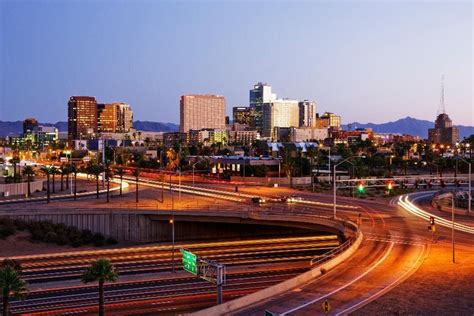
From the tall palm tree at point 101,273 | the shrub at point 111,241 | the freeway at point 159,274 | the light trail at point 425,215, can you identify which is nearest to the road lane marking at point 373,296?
the freeway at point 159,274

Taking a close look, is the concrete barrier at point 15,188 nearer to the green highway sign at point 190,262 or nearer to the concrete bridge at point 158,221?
the concrete bridge at point 158,221

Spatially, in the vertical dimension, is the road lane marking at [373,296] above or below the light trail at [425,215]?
below

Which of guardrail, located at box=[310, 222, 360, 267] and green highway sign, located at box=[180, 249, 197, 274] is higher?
green highway sign, located at box=[180, 249, 197, 274]

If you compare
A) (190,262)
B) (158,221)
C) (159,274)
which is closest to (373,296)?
(190,262)

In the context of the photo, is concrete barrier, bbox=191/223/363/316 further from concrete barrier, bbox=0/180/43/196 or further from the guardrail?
concrete barrier, bbox=0/180/43/196

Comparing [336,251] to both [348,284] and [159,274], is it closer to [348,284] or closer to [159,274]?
[348,284]

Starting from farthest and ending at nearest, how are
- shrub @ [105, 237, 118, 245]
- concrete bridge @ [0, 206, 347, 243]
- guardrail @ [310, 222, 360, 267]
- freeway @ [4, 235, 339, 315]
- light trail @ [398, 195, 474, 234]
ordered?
1. shrub @ [105, 237, 118, 245]
2. concrete bridge @ [0, 206, 347, 243]
3. light trail @ [398, 195, 474, 234]
4. guardrail @ [310, 222, 360, 267]
5. freeway @ [4, 235, 339, 315]

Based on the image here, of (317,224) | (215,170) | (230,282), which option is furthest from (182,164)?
(230,282)

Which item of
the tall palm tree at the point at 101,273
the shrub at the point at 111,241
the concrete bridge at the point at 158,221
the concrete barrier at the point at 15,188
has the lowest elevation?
the shrub at the point at 111,241

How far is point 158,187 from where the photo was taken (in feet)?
376

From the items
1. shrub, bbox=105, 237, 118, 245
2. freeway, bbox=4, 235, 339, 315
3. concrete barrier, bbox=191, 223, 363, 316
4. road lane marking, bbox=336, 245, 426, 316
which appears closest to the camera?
concrete barrier, bbox=191, 223, 363, 316

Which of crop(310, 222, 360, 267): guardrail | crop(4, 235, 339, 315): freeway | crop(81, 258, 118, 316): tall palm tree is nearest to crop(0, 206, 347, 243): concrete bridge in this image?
crop(4, 235, 339, 315): freeway

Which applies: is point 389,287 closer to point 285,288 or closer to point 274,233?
point 285,288

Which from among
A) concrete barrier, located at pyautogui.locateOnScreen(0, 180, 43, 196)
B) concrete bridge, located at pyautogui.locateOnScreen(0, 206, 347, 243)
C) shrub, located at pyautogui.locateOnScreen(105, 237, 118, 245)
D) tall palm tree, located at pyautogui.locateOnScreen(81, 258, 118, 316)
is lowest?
shrub, located at pyautogui.locateOnScreen(105, 237, 118, 245)
